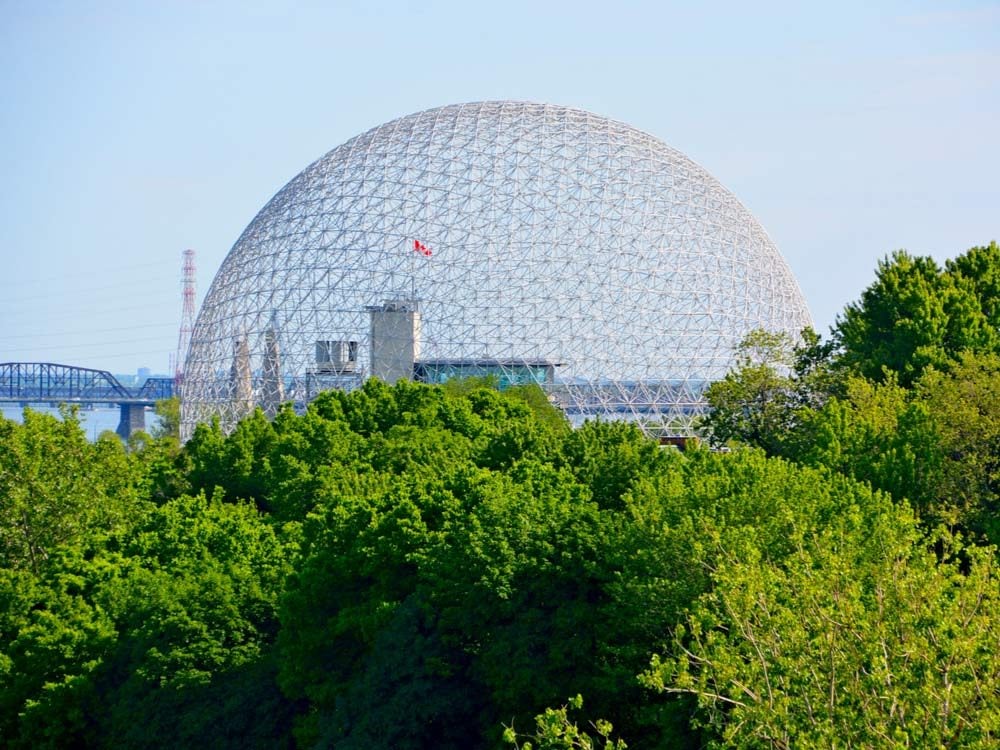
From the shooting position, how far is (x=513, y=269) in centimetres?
5756

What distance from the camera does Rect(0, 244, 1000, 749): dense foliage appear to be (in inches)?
582

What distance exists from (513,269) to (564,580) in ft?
119

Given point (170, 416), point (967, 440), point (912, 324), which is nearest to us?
point (967, 440)

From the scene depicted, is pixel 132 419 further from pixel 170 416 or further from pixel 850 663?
pixel 850 663

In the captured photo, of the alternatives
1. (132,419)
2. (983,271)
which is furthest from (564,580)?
(132,419)

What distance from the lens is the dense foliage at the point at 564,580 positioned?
14.8 meters

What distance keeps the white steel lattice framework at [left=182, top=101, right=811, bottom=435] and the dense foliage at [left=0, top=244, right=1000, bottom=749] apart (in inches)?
702

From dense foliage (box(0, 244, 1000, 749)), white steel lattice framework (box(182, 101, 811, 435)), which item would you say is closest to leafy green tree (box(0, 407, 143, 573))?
dense foliage (box(0, 244, 1000, 749))

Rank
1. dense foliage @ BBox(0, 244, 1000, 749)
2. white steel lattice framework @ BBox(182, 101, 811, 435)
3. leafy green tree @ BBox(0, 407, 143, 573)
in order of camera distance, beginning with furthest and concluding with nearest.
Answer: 1. white steel lattice framework @ BBox(182, 101, 811, 435)
2. leafy green tree @ BBox(0, 407, 143, 573)
3. dense foliage @ BBox(0, 244, 1000, 749)

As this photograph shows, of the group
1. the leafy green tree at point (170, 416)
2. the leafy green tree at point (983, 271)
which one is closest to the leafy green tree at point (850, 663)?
the leafy green tree at point (983, 271)

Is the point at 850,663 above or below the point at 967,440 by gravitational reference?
below

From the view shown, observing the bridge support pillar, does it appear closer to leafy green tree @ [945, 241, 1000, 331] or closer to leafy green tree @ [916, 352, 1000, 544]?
leafy green tree @ [945, 241, 1000, 331]

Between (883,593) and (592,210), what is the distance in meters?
44.7

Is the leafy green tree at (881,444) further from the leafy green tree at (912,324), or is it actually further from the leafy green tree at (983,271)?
the leafy green tree at (983,271)
